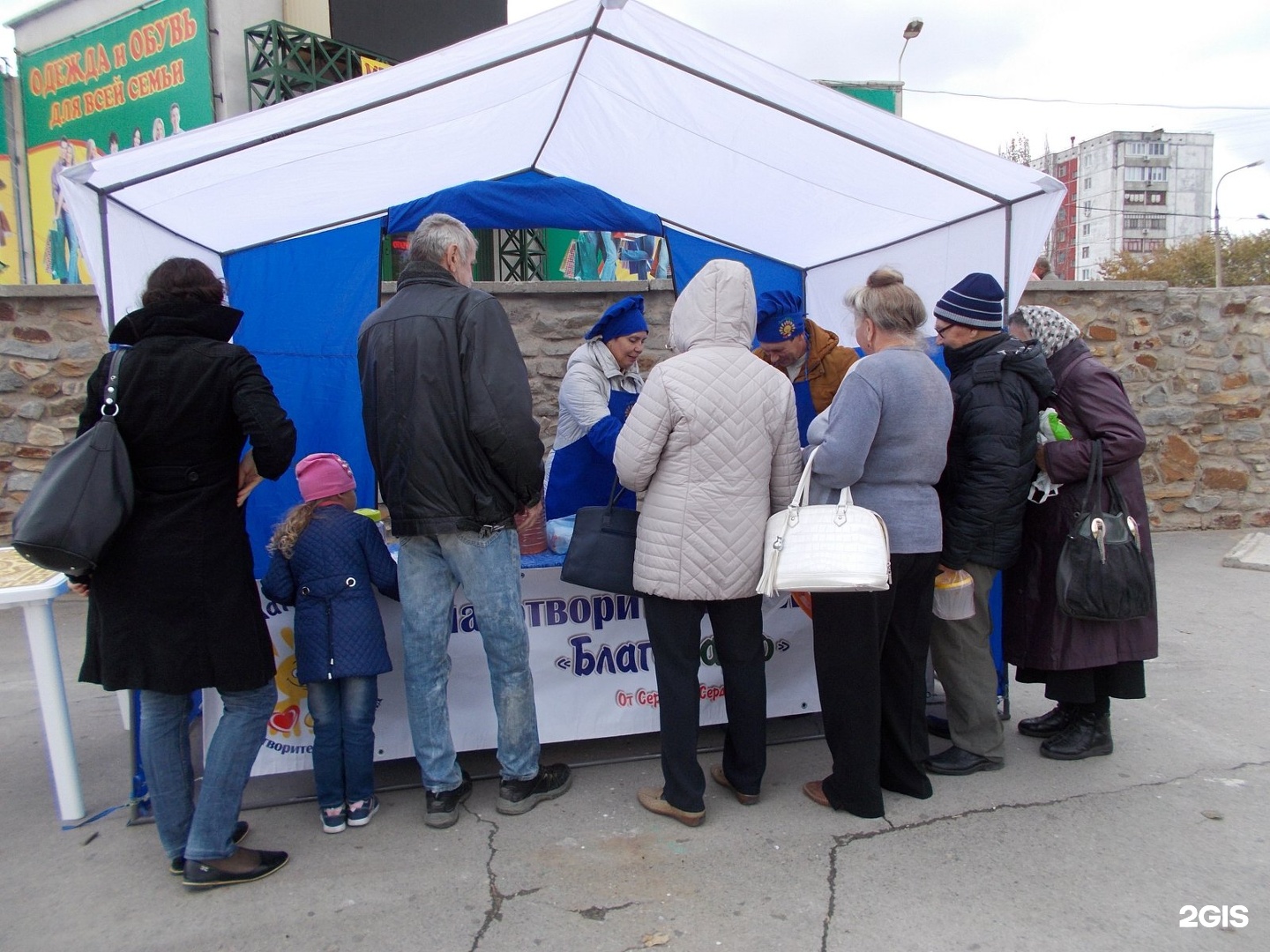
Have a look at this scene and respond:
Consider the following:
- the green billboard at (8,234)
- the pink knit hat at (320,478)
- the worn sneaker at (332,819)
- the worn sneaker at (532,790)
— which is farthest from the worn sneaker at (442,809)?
the green billboard at (8,234)

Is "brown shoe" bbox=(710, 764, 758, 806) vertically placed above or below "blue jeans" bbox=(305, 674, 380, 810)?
below

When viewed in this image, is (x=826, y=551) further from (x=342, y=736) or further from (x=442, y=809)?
(x=342, y=736)

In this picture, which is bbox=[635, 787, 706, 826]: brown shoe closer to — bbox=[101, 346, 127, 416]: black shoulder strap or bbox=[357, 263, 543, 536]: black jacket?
bbox=[357, 263, 543, 536]: black jacket

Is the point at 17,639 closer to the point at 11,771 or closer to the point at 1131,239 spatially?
the point at 11,771

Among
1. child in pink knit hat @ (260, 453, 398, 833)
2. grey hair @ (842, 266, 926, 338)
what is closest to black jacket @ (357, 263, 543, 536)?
child in pink knit hat @ (260, 453, 398, 833)

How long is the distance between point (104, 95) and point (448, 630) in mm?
8738

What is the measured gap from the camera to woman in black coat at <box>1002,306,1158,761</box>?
296cm

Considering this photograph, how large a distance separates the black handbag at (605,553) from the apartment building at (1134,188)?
229ft

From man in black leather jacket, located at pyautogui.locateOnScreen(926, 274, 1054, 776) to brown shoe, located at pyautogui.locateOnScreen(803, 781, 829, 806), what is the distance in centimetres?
48

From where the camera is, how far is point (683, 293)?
8.77 feet

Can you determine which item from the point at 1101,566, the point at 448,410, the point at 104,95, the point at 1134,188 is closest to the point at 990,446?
the point at 1101,566

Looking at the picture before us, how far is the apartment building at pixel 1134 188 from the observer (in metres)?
73.1

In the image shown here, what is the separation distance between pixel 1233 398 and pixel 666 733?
21.8ft

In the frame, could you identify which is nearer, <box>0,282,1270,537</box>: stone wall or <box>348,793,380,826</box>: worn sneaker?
<box>348,793,380,826</box>: worn sneaker
